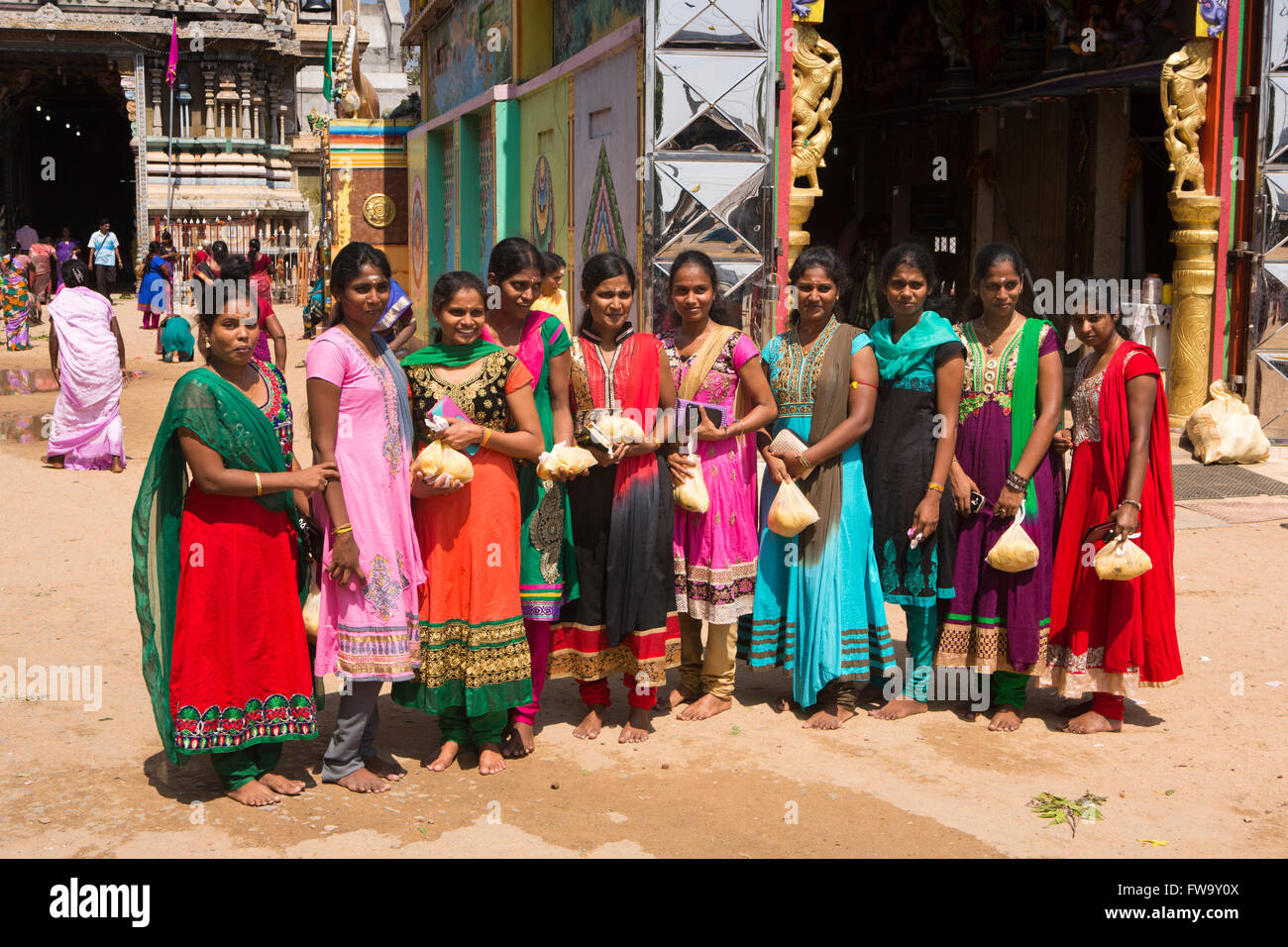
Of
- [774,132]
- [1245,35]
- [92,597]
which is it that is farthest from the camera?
[1245,35]

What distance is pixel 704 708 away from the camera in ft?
16.6

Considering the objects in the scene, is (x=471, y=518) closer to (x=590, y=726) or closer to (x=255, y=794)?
(x=590, y=726)

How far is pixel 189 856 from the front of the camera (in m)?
3.71

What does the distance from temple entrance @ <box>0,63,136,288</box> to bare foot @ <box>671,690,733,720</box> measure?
33.6 meters

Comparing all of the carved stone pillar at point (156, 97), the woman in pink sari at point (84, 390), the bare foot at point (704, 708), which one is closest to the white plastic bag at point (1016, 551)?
the bare foot at point (704, 708)

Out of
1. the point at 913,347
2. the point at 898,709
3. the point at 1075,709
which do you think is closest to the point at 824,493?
the point at 913,347

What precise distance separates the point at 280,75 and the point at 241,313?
101 ft

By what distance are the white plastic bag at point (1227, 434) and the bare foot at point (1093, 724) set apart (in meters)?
5.84

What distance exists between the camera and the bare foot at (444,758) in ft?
14.7

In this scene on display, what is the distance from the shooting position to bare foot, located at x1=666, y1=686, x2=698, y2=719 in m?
5.20

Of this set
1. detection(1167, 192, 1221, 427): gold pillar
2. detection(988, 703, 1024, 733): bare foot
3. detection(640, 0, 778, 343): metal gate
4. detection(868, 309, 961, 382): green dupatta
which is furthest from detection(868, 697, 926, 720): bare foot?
detection(1167, 192, 1221, 427): gold pillar

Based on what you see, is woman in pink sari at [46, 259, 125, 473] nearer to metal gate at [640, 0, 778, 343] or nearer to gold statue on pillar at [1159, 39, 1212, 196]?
metal gate at [640, 0, 778, 343]

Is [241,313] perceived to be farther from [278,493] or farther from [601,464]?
[601,464]

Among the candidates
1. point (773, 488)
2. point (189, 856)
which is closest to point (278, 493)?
point (189, 856)
